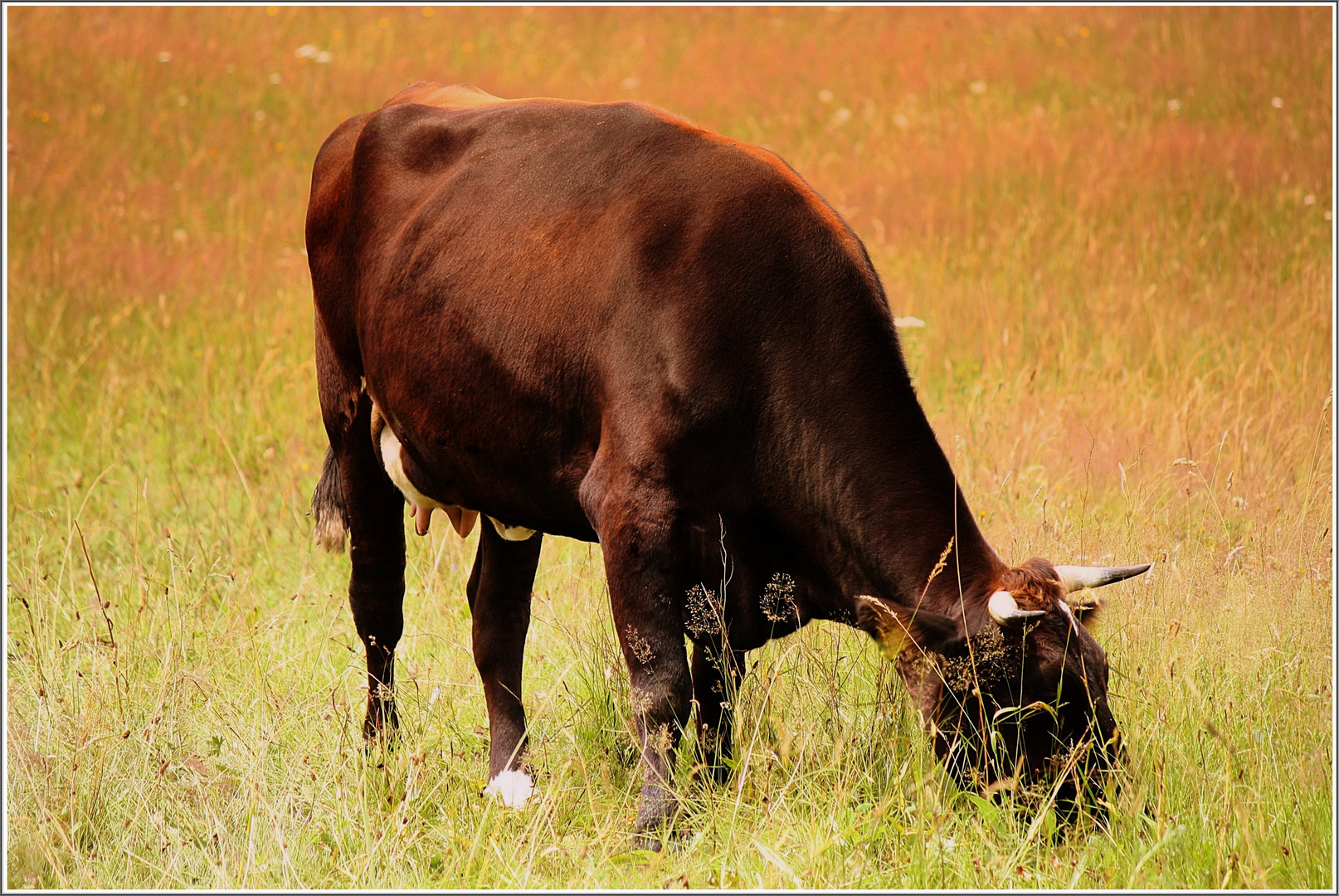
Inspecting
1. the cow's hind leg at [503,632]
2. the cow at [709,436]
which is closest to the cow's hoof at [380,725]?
the cow's hind leg at [503,632]

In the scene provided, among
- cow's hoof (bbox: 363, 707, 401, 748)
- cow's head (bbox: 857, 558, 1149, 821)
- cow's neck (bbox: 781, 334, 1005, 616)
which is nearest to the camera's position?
cow's head (bbox: 857, 558, 1149, 821)

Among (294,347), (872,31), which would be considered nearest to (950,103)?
(872,31)

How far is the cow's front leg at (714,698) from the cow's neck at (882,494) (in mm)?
424

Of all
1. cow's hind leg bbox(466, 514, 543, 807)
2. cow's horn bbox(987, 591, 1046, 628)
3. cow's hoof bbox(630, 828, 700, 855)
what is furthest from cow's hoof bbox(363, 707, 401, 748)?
cow's horn bbox(987, 591, 1046, 628)

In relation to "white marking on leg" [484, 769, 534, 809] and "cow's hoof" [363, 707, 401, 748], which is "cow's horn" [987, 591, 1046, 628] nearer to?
"white marking on leg" [484, 769, 534, 809]

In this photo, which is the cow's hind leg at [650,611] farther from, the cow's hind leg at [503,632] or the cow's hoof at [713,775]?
the cow's hind leg at [503,632]

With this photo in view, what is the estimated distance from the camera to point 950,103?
12141 mm

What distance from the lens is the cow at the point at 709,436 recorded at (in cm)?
306

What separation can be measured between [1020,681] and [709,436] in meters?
A: 0.93

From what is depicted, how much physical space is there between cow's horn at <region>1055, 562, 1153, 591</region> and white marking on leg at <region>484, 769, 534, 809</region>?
66.0 inches

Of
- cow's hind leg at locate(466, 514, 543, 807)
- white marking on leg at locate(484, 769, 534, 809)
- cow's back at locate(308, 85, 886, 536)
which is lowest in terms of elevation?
white marking on leg at locate(484, 769, 534, 809)

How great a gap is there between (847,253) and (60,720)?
2853 mm

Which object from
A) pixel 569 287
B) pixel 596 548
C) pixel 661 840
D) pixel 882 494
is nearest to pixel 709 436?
pixel 882 494

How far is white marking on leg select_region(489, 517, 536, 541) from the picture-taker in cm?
427
